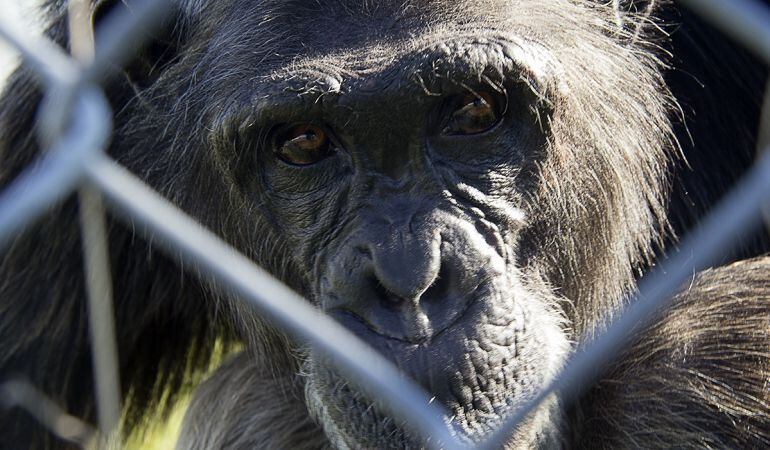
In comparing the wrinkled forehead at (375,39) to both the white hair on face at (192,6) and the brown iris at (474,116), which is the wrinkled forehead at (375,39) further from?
the white hair on face at (192,6)

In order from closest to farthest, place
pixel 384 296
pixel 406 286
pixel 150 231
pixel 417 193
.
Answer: pixel 406 286
pixel 384 296
pixel 417 193
pixel 150 231

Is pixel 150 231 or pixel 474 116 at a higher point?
pixel 474 116

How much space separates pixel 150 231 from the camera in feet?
13.9

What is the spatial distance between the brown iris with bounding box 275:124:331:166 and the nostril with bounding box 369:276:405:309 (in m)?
0.55

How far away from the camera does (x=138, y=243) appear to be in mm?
4539

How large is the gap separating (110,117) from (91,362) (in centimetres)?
114

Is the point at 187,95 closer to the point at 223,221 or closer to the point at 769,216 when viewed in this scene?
the point at 223,221

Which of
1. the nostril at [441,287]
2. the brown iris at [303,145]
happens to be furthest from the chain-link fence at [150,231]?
the brown iris at [303,145]

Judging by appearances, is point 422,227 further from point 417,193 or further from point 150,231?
point 150,231

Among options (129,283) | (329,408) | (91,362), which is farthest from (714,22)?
(91,362)

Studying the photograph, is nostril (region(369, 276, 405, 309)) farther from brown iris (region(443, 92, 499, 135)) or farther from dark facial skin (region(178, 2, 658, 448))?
brown iris (region(443, 92, 499, 135))

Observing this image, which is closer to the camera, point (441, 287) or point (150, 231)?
point (441, 287)

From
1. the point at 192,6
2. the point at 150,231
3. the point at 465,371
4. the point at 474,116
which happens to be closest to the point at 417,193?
Answer: the point at 474,116

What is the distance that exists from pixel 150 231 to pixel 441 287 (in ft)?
5.84
